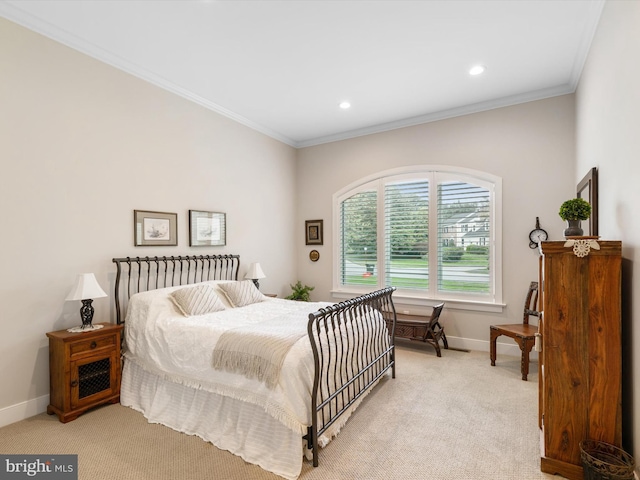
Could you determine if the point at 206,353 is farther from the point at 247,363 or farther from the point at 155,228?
the point at 155,228

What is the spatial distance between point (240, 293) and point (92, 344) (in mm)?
1471

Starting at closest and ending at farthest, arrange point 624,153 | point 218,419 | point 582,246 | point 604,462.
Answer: point 604,462, point 582,246, point 624,153, point 218,419

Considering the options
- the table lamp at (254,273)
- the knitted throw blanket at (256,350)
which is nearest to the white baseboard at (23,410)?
the knitted throw blanket at (256,350)

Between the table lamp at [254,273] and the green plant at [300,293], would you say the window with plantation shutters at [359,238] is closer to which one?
the green plant at [300,293]

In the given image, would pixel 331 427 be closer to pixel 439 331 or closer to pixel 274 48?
pixel 439 331

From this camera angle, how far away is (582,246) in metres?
1.91

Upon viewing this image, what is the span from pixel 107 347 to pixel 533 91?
214 inches

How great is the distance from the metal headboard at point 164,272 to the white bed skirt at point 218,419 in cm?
73

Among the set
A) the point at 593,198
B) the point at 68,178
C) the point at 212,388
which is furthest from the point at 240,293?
the point at 593,198

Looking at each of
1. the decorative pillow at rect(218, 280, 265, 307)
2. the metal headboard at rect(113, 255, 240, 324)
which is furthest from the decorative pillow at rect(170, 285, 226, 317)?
the metal headboard at rect(113, 255, 240, 324)

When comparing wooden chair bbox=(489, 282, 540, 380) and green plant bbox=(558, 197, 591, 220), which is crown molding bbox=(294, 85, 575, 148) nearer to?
wooden chair bbox=(489, 282, 540, 380)

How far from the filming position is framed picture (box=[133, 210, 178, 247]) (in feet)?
11.5

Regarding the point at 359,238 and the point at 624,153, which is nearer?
the point at 624,153

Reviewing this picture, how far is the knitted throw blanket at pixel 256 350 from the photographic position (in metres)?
2.22
